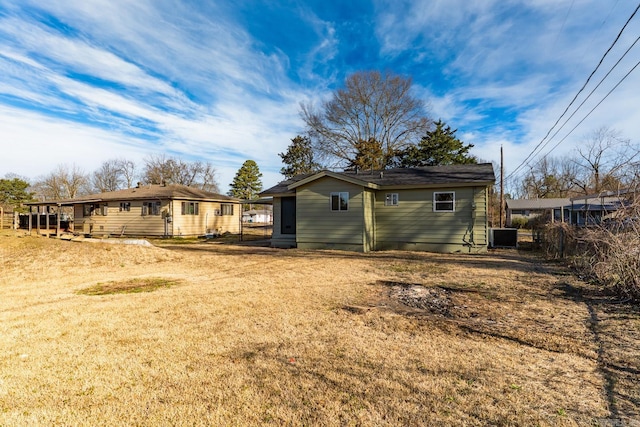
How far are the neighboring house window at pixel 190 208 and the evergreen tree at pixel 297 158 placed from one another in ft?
45.8

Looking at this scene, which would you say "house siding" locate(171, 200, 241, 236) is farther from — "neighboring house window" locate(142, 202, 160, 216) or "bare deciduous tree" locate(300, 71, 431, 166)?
"bare deciduous tree" locate(300, 71, 431, 166)

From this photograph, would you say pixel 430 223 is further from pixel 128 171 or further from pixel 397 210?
pixel 128 171

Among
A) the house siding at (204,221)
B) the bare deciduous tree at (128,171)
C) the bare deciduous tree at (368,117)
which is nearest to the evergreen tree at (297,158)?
the bare deciduous tree at (368,117)

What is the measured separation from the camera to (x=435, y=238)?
1335 cm

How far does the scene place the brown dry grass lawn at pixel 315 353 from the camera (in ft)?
8.13

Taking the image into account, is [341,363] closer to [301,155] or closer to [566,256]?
[566,256]

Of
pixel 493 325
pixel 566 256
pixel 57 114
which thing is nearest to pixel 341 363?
pixel 493 325

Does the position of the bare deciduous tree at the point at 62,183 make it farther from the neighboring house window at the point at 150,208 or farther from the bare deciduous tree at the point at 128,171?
the neighboring house window at the point at 150,208

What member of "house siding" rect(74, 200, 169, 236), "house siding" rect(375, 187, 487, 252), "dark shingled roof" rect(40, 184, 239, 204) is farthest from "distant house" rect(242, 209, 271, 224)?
"house siding" rect(375, 187, 487, 252)

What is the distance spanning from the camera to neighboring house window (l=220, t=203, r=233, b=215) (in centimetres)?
2483

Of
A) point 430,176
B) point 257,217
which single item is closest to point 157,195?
point 430,176

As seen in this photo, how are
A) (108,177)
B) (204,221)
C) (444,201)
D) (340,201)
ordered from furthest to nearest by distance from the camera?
1. (108,177)
2. (204,221)
3. (340,201)
4. (444,201)

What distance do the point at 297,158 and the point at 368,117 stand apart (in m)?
9.74

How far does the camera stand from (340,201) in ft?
44.7
